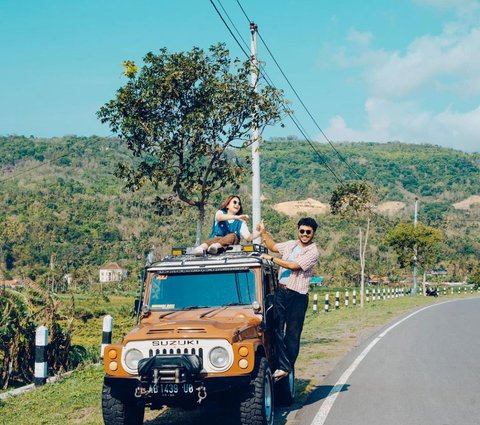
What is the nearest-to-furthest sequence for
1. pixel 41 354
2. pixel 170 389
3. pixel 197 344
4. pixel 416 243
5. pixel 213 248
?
pixel 170 389
pixel 197 344
pixel 213 248
pixel 41 354
pixel 416 243

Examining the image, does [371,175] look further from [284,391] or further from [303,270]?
[303,270]

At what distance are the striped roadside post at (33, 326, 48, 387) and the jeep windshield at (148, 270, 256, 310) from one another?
9.30 feet

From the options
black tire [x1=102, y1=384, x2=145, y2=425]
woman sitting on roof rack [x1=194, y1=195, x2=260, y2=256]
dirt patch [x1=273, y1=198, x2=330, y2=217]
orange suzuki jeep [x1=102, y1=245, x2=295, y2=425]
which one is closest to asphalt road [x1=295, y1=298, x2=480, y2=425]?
orange suzuki jeep [x1=102, y1=245, x2=295, y2=425]

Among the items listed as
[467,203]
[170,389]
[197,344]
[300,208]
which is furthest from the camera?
[467,203]

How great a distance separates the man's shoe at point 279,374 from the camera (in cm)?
741

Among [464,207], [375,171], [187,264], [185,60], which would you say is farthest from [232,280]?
[375,171]

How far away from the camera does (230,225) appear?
922 cm

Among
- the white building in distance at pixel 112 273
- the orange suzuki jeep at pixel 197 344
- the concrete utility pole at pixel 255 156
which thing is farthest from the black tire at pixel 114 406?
the white building in distance at pixel 112 273

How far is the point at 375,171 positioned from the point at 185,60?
179m

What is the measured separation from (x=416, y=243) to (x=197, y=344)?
5211cm

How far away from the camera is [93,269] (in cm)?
7344

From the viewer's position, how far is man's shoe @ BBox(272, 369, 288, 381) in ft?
24.3

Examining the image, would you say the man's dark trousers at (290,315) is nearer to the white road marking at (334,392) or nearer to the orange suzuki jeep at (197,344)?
the orange suzuki jeep at (197,344)

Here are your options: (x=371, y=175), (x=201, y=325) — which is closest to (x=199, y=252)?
(x=201, y=325)
